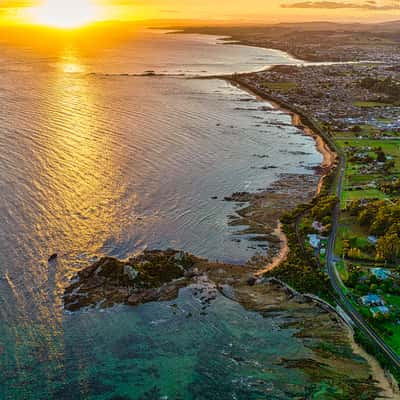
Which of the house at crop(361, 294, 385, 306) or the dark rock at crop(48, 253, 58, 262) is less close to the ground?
the dark rock at crop(48, 253, 58, 262)

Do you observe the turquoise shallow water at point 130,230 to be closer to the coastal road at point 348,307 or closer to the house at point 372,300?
the coastal road at point 348,307

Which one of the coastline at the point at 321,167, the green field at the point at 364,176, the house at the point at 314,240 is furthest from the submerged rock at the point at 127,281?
the green field at the point at 364,176

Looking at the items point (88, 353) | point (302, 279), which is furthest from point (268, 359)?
point (88, 353)

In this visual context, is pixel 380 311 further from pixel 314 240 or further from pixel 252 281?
pixel 314 240

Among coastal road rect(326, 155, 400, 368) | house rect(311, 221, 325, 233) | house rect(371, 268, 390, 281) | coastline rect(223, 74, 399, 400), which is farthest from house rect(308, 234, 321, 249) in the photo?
house rect(371, 268, 390, 281)

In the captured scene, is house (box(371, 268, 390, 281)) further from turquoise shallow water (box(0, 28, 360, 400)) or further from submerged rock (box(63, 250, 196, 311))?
submerged rock (box(63, 250, 196, 311))

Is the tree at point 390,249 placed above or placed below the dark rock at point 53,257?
below

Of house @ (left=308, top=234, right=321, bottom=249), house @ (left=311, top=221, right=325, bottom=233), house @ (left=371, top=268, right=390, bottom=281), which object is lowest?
house @ (left=371, top=268, right=390, bottom=281)
